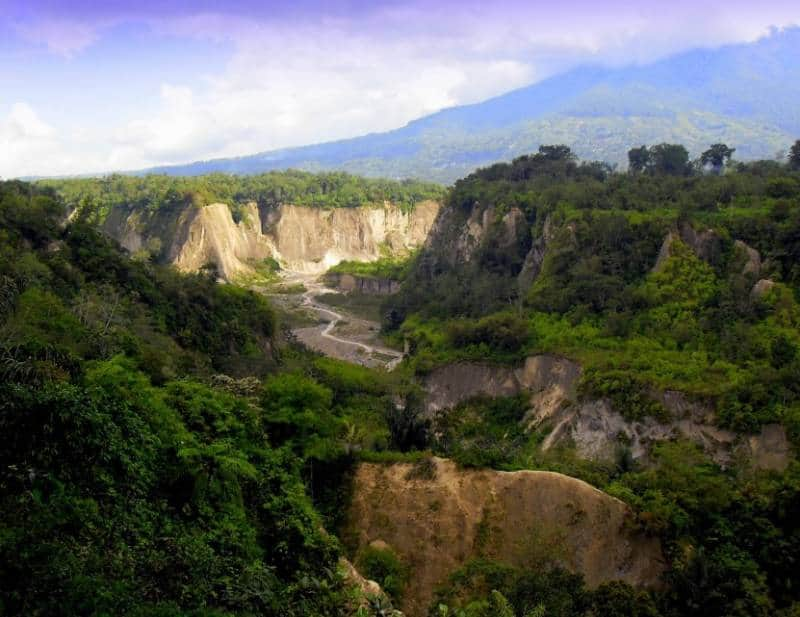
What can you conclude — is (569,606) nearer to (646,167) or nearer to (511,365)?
(511,365)

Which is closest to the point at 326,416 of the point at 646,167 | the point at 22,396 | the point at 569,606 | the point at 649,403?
the point at 569,606

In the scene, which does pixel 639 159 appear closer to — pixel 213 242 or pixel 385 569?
pixel 213 242

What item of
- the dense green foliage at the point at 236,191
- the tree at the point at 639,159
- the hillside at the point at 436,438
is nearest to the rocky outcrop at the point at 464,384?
the hillside at the point at 436,438

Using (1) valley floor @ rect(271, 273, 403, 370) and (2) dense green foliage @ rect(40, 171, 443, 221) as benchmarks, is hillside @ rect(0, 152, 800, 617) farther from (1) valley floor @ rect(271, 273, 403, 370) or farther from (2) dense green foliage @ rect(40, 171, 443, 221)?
(2) dense green foliage @ rect(40, 171, 443, 221)

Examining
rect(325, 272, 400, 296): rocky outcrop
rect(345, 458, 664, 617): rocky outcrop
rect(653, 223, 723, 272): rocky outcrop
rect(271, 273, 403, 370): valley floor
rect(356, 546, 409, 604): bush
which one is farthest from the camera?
rect(325, 272, 400, 296): rocky outcrop

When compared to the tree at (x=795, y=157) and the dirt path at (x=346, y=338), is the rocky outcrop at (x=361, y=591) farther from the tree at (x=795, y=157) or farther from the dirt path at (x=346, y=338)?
the tree at (x=795, y=157)

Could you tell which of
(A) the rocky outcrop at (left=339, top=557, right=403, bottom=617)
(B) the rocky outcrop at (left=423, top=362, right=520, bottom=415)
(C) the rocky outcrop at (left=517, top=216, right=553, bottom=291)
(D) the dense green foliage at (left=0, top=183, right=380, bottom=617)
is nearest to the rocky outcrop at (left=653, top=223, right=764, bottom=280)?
(C) the rocky outcrop at (left=517, top=216, right=553, bottom=291)

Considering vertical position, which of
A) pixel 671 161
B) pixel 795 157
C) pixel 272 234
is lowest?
pixel 272 234

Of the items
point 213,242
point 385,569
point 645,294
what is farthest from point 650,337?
point 213,242
